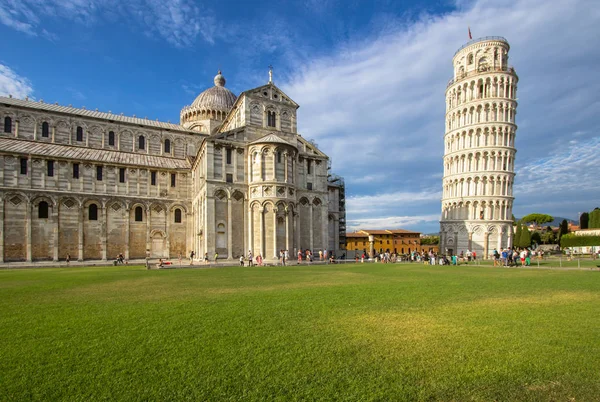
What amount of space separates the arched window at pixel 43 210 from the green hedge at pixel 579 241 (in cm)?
6765

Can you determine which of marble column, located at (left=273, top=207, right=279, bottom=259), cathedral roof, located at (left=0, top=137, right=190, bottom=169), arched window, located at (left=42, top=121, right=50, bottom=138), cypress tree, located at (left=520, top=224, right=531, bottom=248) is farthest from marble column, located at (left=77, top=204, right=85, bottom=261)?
cypress tree, located at (left=520, top=224, right=531, bottom=248)

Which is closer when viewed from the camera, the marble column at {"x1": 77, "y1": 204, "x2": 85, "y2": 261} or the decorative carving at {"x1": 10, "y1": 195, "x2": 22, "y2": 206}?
the decorative carving at {"x1": 10, "y1": 195, "x2": 22, "y2": 206}

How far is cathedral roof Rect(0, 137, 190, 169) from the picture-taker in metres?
33.0

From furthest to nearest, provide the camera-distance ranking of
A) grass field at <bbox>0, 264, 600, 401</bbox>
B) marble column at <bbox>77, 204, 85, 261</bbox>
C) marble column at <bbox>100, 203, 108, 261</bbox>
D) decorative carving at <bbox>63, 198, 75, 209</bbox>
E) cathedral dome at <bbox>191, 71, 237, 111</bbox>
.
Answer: cathedral dome at <bbox>191, 71, 237, 111</bbox> < marble column at <bbox>100, 203, 108, 261</bbox> < decorative carving at <bbox>63, 198, 75, 209</bbox> < marble column at <bbox>77, 204, 85, 261</bbox> < grass field at <bbox>0, 264, 600, 401</bbox>

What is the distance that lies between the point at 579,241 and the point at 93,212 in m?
64.1

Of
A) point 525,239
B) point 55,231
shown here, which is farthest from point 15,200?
point 525,239

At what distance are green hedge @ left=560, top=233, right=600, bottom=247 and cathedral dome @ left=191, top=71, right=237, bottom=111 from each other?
179 feet

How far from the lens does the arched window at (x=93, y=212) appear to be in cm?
3454

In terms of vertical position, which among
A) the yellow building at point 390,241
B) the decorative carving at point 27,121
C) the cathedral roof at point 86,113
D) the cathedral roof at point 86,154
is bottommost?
the yellow building at point 390,241

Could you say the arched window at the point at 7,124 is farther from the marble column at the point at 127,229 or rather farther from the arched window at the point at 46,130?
the marble column at the point at 127,229

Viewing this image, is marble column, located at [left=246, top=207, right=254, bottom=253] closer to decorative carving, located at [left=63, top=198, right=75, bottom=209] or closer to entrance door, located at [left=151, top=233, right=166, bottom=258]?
entrance door, located at [left=151, top=233, right=166, bottom=258]

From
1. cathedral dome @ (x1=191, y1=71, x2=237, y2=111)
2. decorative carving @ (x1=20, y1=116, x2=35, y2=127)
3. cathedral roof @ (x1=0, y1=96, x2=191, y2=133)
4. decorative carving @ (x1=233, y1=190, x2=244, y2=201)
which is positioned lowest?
decorative carving @ (x1=233, y1=190, x2=244, y2=201)

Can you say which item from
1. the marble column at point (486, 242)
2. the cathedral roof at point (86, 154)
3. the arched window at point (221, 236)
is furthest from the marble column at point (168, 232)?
the marble column at point (486, 242)

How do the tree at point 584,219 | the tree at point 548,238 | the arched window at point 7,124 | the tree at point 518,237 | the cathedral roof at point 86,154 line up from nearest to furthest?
1. the cathedral roof at point 86,154
2. the arched window at point 7,124
3. the tree at point 518,237
4. the tree at point 584,219
5. the tree at point 548,238
